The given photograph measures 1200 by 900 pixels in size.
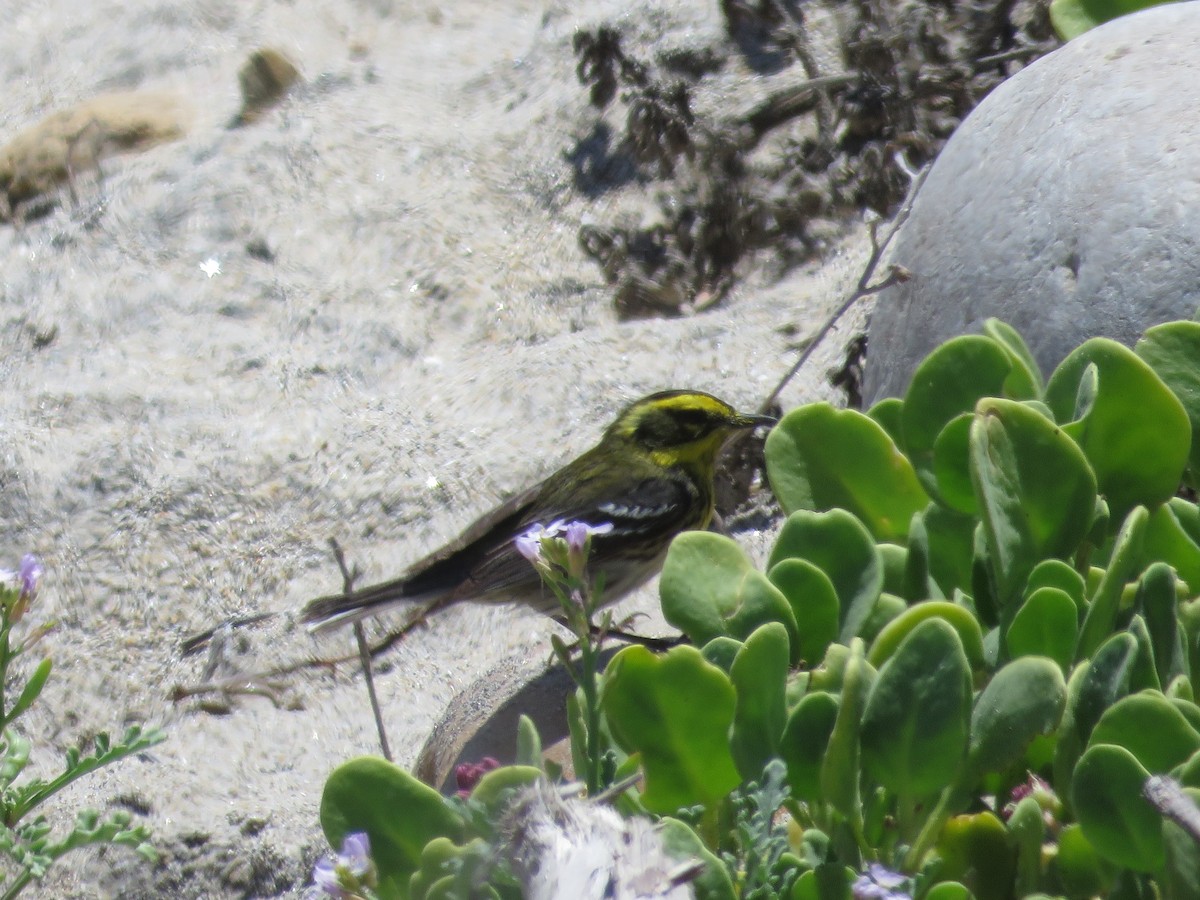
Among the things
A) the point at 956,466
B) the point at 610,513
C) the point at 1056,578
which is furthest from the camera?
the point at 610,513

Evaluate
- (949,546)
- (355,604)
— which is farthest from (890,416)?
(355,604)

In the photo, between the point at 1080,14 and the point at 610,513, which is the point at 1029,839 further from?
the point at 610,513

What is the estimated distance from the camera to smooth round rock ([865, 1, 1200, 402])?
12.0 ft

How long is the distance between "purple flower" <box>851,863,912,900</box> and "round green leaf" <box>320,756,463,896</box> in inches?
18.9

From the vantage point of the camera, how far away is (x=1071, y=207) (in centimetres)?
390

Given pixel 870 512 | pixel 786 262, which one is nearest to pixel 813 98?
pixel 786 262

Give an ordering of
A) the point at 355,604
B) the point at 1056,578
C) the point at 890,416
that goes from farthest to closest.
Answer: the point at 355,604 < the point at 890,416 < the point at 1056,578

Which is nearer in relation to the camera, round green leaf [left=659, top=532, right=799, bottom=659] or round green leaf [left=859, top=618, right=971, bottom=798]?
round green leaf [left=859, top=618, right=971, bottom=798]

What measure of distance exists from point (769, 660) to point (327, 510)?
4.43m

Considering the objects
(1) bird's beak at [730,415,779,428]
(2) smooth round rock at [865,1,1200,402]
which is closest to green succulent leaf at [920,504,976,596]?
(2) smooth round rock at [865,1,1200,402]

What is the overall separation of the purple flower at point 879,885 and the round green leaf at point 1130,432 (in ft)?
2.70

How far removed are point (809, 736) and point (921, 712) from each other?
0.16m

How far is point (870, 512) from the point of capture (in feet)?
8.00

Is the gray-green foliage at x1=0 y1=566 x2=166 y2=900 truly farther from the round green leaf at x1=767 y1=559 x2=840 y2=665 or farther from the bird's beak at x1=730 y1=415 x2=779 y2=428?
the bird's beak at x1=730 y1=415 x2=779 y2=428
